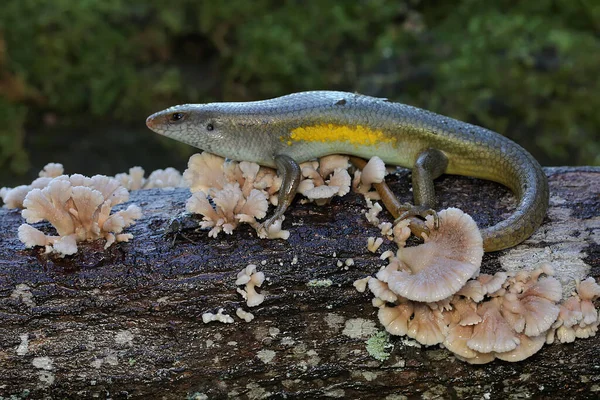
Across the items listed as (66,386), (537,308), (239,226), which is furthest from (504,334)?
(66,386)

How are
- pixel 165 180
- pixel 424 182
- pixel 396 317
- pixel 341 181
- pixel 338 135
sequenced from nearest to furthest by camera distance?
1. pixel 396 317
2. pixel 341 181
3. pixel 424 182
4. pixel 338 135
5. pixel 165 180

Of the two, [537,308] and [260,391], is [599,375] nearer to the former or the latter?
[537,308]

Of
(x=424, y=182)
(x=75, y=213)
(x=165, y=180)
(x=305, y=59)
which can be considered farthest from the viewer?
(x=305, y=59)

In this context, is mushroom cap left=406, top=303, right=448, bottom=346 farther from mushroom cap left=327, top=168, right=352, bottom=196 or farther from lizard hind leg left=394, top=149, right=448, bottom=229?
mushroom cap left=327, top=168, right=352, bottom=196

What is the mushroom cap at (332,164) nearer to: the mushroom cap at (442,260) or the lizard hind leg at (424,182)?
the lizard hind leg at (424,182)

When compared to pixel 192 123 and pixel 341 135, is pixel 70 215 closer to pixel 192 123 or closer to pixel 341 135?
pixel 192 123

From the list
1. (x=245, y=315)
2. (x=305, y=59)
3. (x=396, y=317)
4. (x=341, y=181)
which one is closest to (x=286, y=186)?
(x=341, y=181)

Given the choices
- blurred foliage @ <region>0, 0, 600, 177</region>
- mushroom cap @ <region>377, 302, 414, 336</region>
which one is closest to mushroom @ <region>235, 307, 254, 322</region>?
mushroom cap @ <region>377, 302, 414, 336</region>
